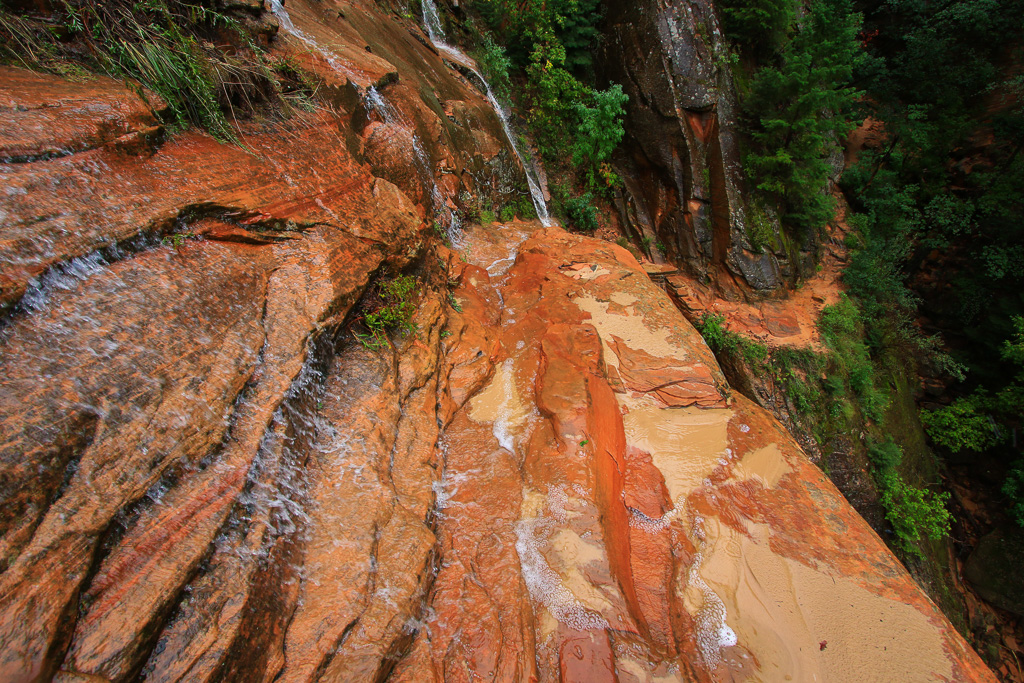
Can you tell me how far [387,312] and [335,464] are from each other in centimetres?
146

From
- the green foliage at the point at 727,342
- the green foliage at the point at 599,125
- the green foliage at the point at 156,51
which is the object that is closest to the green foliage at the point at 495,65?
the green foliage at the point at 599,125

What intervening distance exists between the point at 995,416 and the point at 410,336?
13943 millimetres

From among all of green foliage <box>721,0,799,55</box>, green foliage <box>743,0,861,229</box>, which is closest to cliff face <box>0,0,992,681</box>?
green foliage <box>743,0,861,229</box>

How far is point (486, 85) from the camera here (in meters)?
9.41

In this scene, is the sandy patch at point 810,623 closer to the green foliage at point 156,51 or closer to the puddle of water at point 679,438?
the puddle of water at point 679,438

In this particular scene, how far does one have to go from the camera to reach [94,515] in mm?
1859

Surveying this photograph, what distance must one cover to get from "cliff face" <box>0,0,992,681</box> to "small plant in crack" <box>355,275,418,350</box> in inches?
4.6

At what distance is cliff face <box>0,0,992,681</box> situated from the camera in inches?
75.7

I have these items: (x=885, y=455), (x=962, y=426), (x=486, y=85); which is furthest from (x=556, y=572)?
(x=962, y=426)

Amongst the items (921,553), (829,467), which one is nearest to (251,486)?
(829,467)

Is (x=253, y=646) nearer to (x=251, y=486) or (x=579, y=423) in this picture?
(x=251, y=486)

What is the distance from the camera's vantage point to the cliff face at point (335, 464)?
192cm

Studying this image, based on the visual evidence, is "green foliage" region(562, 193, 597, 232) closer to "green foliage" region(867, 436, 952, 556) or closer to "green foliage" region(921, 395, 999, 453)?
"green foliage" region(867, 436, 952, 556)

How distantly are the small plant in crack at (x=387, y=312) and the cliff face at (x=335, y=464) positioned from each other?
116mm
